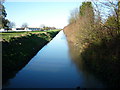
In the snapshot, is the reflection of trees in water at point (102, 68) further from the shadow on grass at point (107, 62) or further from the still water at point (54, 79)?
the still water at point (54, 79)

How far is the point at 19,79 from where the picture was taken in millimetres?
10844

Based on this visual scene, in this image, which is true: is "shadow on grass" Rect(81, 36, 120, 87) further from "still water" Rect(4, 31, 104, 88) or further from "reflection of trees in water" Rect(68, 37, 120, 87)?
"still water" Rect(4, 31, 104, 88)

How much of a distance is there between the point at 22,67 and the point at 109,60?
24.1 feet

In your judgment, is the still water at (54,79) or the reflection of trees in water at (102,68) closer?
the reflection of trees in water at (102,68)

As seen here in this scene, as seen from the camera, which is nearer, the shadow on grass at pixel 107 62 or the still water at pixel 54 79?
the shadow on grass at pixel 107 62

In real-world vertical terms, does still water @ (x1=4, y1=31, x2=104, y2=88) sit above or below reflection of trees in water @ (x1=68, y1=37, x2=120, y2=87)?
below

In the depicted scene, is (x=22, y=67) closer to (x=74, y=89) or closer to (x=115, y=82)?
(x=74, y=89)

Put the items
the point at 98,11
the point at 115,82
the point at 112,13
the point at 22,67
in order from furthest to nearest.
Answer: the point at 22,67 → the point at 98,11 → the point at 112,13 → the point at 115,82

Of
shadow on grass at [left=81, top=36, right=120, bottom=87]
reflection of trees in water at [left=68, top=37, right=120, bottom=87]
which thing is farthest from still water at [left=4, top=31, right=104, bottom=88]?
shadow on grass at [left=81, top=36, right=120, bottom=87]

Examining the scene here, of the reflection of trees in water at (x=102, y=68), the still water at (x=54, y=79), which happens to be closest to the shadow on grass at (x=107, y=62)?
the reflection of trees in water at (x=102, y=68)

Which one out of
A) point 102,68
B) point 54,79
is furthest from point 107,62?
point 54,79

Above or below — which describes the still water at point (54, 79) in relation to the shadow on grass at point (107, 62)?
below

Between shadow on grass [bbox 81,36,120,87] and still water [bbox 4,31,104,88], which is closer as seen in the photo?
shadow on grass [bbox 81,36,120,87]

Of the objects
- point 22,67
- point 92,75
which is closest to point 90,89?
point 92,75
